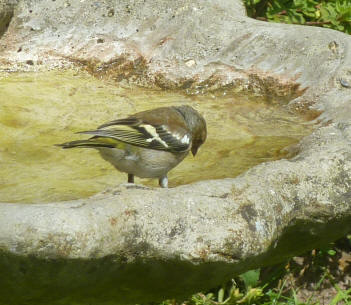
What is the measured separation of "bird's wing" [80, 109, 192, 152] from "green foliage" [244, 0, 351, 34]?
3.46m

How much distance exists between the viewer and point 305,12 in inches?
325

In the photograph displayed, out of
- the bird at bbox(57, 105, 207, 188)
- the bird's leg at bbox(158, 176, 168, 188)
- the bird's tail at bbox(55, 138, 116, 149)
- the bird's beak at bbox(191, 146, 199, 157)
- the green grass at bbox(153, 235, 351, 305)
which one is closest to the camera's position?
the bird's tail at bbox(55, 138, 116, 149)

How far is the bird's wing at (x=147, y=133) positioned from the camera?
4.68m

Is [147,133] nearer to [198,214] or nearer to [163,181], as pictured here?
[163,181]

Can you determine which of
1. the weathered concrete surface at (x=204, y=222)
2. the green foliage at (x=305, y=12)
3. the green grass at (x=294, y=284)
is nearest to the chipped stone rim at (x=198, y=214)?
the weathered concrete surface at (x=204, y=222)

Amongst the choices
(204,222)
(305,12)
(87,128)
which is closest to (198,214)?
(204,222)

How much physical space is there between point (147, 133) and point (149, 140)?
0.15 feet

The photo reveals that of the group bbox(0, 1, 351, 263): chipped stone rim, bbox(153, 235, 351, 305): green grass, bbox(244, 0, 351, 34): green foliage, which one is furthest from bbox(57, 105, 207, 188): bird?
bbox(244, 0, 351, 34): green foliage

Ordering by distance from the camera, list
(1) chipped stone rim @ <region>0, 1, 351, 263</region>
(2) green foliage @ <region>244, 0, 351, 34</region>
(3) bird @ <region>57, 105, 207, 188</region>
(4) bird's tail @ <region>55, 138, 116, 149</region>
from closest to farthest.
Answer: (1) chipped stone rim @ <region>0, 1, 351, 263</region>
(4) bird's tail @ <region>55, 138, 116, 149</region>
(3) bird @ <region>57, 105, 207, 188</region>
(2) green foliage @ <region>244, 0, 351, 34</region>

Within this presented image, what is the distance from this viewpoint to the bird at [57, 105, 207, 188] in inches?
184

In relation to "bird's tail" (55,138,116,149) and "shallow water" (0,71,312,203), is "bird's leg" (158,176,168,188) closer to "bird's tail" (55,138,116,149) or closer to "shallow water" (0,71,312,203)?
"shallow water" (0,71,312,203)

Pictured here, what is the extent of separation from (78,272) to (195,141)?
2110mm

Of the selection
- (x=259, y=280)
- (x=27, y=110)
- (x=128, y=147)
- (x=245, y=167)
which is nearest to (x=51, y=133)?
(x=27, y=110)

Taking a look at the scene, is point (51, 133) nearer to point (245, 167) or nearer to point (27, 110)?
point (27, 110)
